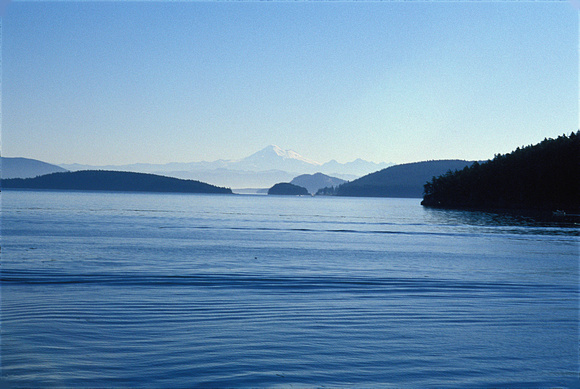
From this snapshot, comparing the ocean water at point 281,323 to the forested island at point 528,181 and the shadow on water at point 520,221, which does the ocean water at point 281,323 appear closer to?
the shadow on water at point 520,221

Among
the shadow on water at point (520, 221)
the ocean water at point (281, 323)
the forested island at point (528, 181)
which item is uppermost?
the forested island at point (528, 181)

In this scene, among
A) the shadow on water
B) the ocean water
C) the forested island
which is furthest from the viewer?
the forested island

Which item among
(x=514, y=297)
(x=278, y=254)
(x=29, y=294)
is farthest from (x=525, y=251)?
(x=29, y=294)

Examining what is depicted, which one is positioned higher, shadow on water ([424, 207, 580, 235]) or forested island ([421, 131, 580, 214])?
forested island ([421, 131, 580, 214])

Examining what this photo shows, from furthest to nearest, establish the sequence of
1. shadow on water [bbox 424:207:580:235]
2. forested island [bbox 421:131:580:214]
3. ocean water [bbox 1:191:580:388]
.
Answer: forested island [bbox 421:131:580:214] → shadow on water [bbox 424:207:580:235] → ocean water [bbox 1:191:580:388]

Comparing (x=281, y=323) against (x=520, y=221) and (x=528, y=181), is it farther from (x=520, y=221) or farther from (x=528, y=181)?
(x=528, y=181)

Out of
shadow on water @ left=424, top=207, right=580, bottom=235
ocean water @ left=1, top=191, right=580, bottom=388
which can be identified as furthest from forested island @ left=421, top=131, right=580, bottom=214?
ocean water @ left=1, top=191, right=580, bottom=388

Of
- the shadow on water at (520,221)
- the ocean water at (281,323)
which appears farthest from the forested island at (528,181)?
the ocean water at (281,323)

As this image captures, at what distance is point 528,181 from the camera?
124875mm

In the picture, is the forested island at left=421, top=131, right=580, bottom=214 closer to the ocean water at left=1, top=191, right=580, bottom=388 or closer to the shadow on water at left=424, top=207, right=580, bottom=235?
the shadow on water at left=424, top=207, right=580, bottom=235

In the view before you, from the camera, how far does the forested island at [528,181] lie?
11362 centimetres

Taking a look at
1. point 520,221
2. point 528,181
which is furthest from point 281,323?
point 528,181

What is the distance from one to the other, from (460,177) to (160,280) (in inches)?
6227

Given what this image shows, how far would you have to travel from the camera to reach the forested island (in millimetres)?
113625
